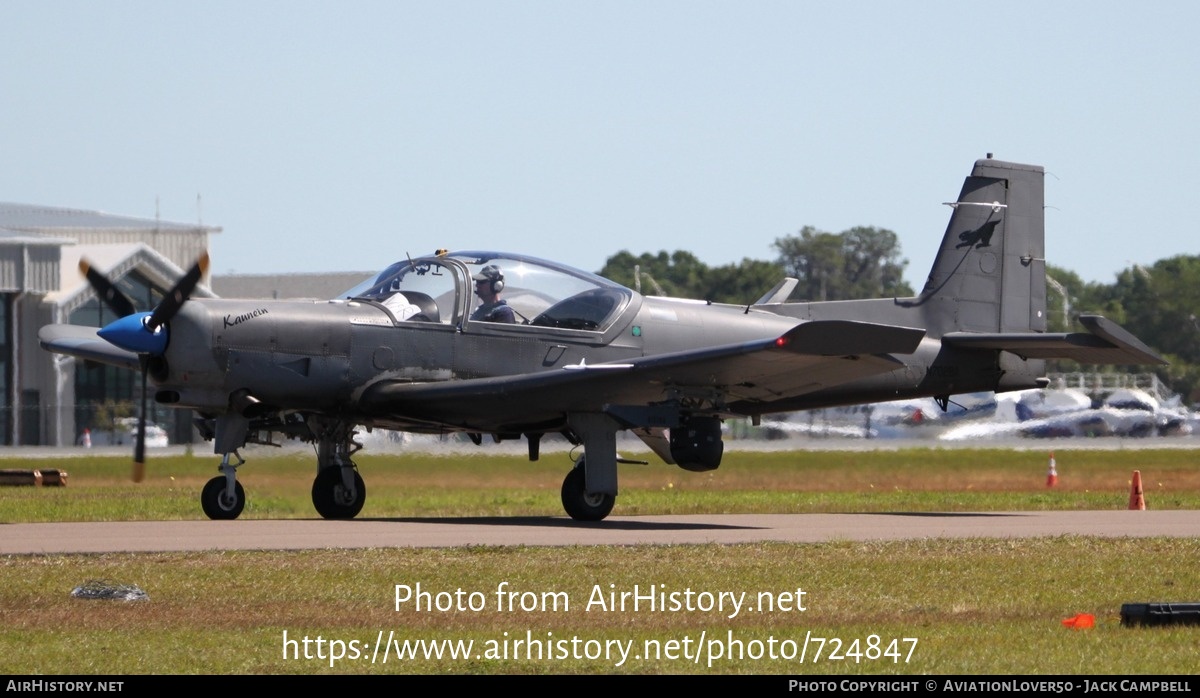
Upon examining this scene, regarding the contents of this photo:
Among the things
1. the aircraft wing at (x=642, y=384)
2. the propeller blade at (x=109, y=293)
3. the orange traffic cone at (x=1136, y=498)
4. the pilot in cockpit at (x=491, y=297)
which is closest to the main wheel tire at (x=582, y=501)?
the aircraft wing at (x=642, y=384)

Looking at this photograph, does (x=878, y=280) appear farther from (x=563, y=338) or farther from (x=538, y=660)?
(x=538, y=660)

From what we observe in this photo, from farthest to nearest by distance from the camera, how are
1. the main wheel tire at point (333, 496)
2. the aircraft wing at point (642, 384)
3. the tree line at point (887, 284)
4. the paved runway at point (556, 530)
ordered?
the tree line at point (887, 284)
the main wheel tire at point (333, 496)
the aircraft wing at point (642, 384)
the paved runway at point (556, 530)

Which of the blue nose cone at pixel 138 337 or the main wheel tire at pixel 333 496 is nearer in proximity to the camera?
the blue nose cone at pixel 138 337

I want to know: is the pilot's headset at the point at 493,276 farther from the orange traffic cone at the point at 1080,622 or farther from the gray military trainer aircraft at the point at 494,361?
the orange traffic cone at the point at 1080,622

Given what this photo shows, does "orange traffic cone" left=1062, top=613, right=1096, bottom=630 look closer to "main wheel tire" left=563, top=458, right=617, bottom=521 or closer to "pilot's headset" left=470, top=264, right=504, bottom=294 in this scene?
"main wheel tire" left=563, top=458, right=617, bottom=521

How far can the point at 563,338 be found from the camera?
717 inches

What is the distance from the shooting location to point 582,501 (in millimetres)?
17891

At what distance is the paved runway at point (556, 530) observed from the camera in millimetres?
14516

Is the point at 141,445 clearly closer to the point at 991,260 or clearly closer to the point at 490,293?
the point at 490,293

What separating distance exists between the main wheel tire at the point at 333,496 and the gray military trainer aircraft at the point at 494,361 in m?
0.02

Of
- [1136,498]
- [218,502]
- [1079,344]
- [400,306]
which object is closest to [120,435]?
[218,502]

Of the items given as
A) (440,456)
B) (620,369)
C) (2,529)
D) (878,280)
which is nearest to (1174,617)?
(620,369)

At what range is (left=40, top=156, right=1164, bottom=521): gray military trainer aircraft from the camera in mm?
16656
